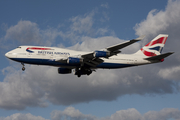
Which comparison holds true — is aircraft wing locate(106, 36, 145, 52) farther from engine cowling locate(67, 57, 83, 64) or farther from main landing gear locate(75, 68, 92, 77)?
main landing gear locate(75, 68, 92, 77)

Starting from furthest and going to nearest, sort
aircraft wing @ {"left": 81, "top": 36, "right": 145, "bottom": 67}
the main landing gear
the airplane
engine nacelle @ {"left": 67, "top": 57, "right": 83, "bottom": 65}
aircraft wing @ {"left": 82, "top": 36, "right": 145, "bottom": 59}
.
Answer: the main landing gear
engine nacelle @ {"left": 67, "top": 57, "right": 83, "bottom": 65}
the airplane
aircraft wing @ {"left": 81, "top": 36, "right": 145, "bottom": 67}
aircraft wing @ {"left": 82, "top": 36, "right": 145, "bottom": 59}

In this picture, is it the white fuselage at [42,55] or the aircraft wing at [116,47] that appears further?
the white fuselage at [42,55]

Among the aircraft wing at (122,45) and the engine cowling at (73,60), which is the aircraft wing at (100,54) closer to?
the aircraft wing at (122,45)

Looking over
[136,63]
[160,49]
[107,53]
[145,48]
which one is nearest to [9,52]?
[107,53]

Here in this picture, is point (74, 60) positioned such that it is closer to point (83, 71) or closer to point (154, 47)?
point (83, 71)

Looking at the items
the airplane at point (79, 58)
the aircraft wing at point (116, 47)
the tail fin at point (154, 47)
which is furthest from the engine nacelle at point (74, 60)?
the tail fin at point (154, 47)

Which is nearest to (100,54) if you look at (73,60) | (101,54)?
(101,54)

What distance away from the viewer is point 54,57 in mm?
44469

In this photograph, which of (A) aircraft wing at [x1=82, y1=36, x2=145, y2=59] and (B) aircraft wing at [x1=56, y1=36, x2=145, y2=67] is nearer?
(A) aircraft wing at [x1=82, y1=36, x2=145, y2=59]

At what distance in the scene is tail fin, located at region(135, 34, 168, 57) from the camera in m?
52.9

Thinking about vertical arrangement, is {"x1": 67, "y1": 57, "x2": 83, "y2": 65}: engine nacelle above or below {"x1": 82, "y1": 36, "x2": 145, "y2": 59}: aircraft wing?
below

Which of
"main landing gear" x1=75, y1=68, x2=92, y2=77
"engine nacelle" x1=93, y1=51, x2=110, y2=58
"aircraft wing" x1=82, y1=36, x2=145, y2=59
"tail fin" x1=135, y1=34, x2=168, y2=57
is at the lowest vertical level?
"main landing gear" x1=75, y1=68, x2=92, y2=77

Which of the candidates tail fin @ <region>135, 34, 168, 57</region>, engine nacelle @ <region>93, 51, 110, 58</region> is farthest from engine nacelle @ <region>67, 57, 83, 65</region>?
tail fin @ <region>135, 34, 168, 57</region>

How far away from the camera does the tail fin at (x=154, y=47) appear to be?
5294 centimetres
